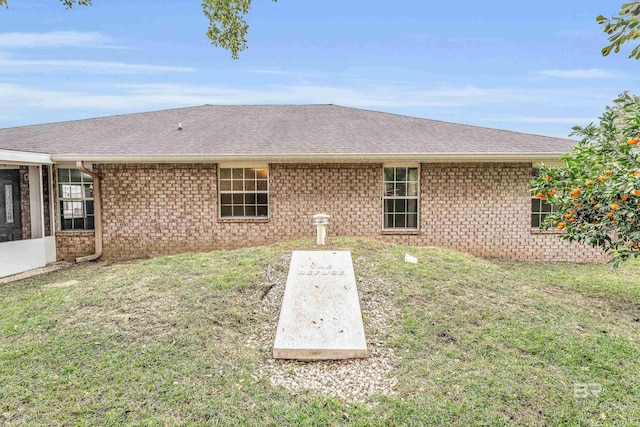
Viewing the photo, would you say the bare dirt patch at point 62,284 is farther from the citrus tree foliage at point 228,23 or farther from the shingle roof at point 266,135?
the citrus tree foliage at point 228,23

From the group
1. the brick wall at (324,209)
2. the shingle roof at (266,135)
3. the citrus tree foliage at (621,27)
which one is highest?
the shingle roof at (266,135)

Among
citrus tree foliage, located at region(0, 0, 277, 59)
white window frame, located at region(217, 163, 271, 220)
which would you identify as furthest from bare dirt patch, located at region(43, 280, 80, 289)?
citrus tree foliage, located at region(0, 0, 277, 59)

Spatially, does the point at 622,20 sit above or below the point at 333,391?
above

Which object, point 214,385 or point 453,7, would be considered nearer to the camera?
point 214,385

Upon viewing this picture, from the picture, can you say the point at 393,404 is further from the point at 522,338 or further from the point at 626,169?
the point at 626,169

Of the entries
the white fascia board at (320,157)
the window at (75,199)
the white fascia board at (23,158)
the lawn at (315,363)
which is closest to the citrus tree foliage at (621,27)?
the lawn at (315,363)

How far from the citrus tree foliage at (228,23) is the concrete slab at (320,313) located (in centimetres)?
A: 364

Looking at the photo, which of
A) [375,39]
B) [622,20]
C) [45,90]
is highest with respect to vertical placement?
[375,39]

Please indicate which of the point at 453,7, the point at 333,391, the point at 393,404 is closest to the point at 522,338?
the point at 393,404

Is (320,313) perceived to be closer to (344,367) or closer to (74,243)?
(344,367)

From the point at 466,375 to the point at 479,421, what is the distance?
662mm

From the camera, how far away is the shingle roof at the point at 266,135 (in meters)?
9.46

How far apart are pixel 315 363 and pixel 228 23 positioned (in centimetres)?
479

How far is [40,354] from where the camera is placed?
439 cm
